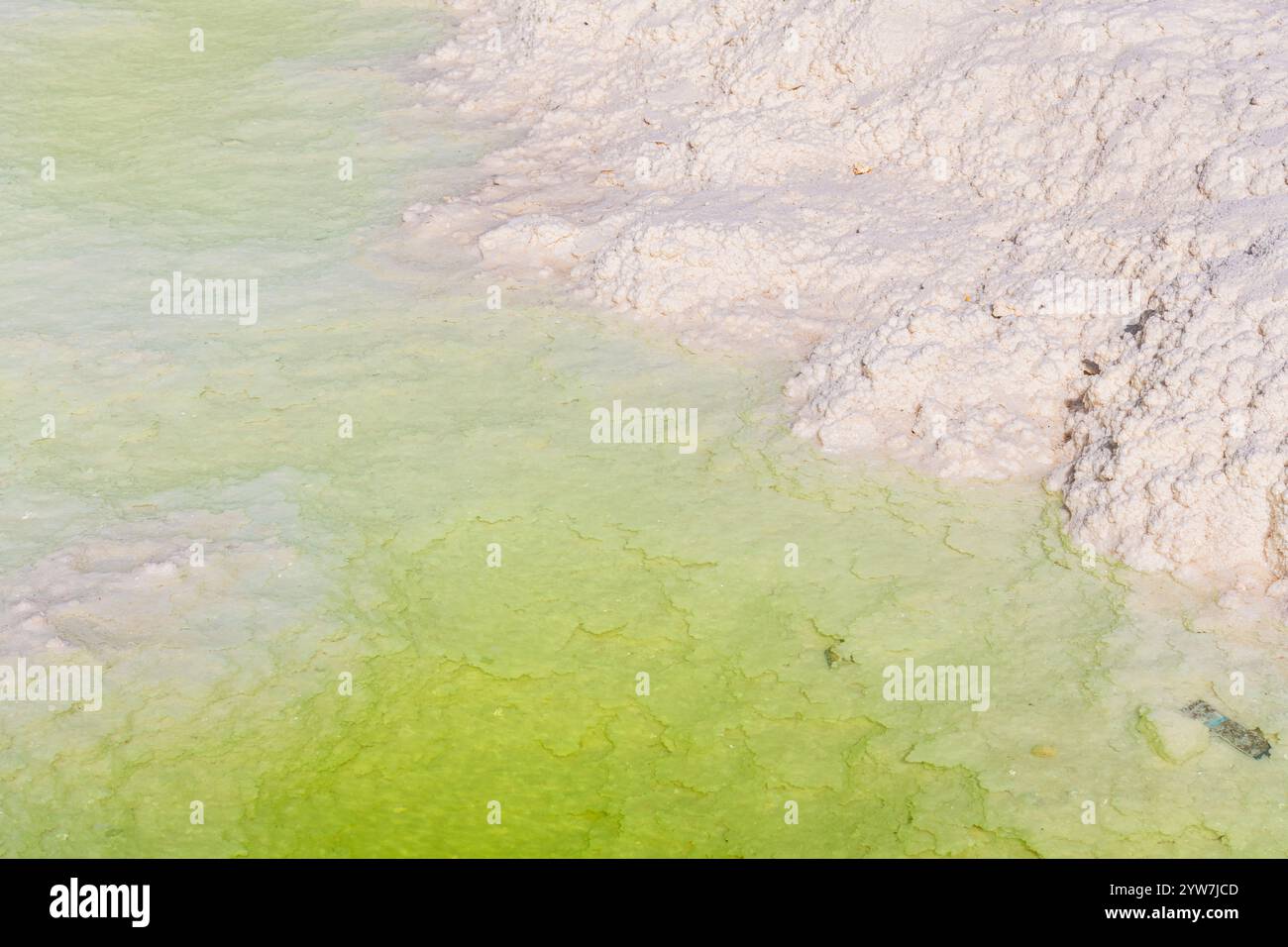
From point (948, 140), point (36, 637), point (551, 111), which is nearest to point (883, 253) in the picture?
point (948, 140)

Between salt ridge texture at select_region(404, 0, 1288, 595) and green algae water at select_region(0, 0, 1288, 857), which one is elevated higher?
salt ridge texture at select_region(404, 0, 1288, 595)

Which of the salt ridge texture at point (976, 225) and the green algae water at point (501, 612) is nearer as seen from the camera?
the green algae water at point (501, 612)

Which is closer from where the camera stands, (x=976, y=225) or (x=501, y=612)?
(x=501, y=612)

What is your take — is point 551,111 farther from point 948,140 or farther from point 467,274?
point 948,140

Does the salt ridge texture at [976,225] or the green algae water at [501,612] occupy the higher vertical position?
the salt ridge texture at [976,225]
